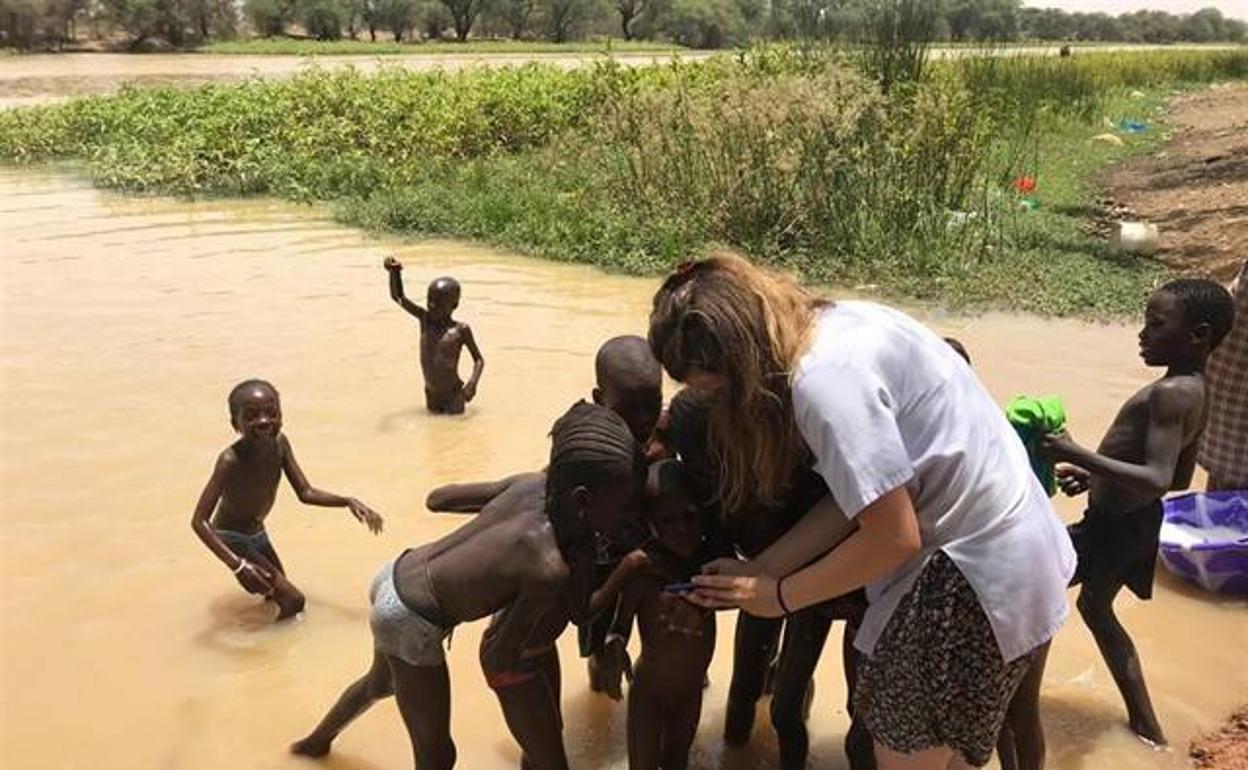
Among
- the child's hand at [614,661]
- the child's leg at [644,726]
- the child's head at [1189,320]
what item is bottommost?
the child's leg at [644,726]

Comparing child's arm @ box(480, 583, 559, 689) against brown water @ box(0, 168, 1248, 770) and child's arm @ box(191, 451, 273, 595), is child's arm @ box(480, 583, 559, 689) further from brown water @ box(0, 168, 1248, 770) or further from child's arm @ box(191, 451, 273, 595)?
child's arm @ box(191, 451, 273, 595)

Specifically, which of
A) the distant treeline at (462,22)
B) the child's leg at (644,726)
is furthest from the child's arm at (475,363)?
the distant treeline at (462,22)

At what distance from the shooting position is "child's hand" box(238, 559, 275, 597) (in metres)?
3.85

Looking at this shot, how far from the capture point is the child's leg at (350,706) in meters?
3.02

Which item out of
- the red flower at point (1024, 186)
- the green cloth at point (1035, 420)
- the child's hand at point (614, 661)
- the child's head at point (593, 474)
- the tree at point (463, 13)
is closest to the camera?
the child's head at point (593, 474)

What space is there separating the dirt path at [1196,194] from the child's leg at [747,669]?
6.69m

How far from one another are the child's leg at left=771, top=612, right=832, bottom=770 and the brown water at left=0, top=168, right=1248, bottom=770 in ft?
0.77

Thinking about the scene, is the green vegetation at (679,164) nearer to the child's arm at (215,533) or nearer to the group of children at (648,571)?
the group of children at (648,571)

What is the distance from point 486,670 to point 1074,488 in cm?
187

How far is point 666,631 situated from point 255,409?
1753mm

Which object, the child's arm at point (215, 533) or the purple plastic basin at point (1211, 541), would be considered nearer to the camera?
the child's arm at point (215, 533)

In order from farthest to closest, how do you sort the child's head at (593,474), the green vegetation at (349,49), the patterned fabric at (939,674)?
the green vegetation at (349,49)
the child's head at (593,474)
the patterned fabric at (939,674)

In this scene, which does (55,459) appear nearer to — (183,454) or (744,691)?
(183,454)

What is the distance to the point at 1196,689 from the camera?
148 inches
